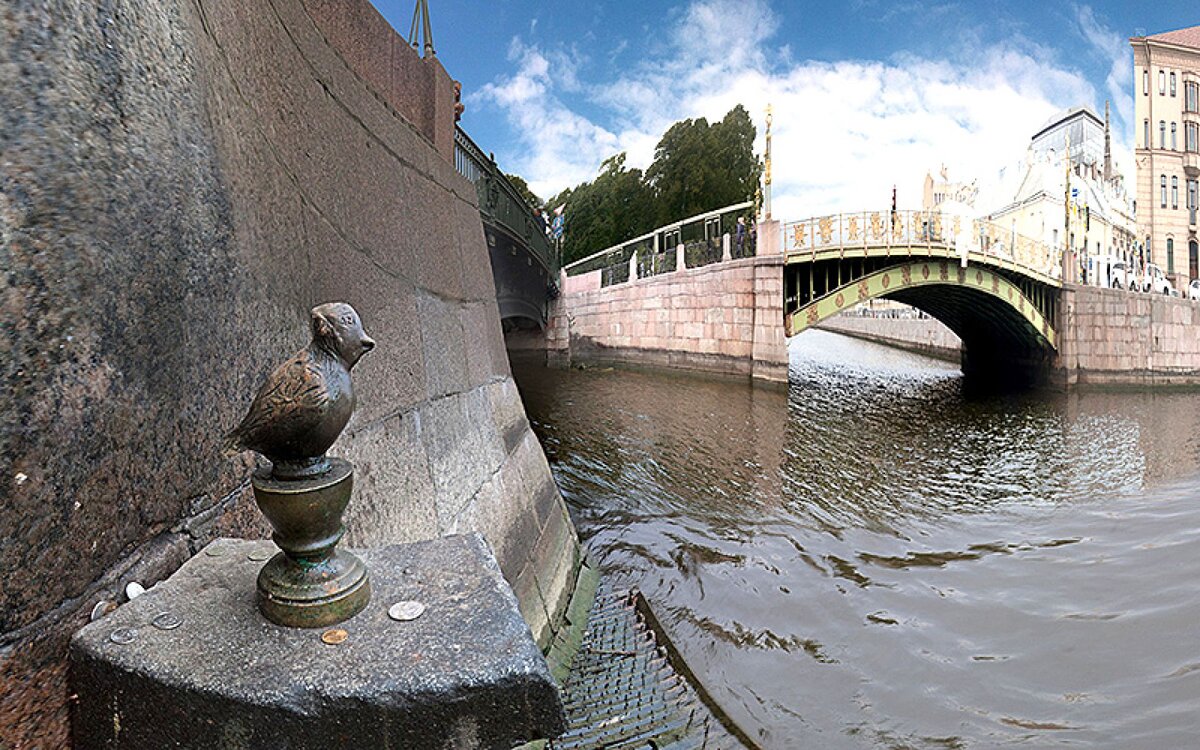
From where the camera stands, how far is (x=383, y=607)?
1.63 metres

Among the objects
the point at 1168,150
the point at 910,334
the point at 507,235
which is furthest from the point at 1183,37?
the point at 507,235

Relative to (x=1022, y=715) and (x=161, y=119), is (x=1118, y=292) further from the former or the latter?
(x=161, y=119)

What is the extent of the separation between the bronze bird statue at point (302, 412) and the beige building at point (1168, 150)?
64098mm

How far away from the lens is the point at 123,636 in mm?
1413

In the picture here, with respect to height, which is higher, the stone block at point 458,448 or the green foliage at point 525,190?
the green foliage at point 525,190

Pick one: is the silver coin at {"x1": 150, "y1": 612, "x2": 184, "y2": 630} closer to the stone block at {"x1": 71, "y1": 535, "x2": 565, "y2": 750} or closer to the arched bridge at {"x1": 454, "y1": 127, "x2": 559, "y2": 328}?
the stone block at {"x1": 71, "y1": 535, "x2": 565, "y2": 750}

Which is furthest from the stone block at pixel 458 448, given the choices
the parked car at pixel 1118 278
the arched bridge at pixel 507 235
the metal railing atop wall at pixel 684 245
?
the parked car at pixel 1118 278

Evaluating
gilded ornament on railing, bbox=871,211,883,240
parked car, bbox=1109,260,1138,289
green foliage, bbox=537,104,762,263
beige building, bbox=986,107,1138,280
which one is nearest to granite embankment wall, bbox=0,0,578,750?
gilded ornament on railing, bbox=871,211,883,240

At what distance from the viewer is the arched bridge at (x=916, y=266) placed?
20.6 metres

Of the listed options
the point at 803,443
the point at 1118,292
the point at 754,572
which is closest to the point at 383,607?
the point at 754,572

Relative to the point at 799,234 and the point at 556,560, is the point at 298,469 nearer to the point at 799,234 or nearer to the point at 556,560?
the point at 556,560

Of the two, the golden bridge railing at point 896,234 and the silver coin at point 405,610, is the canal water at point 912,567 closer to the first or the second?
the silver coin at point 405,610

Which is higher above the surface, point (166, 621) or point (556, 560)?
point (166, 621)

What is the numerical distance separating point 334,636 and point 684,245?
80.2ft
